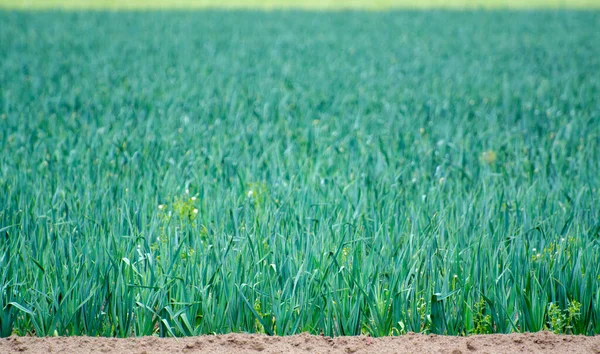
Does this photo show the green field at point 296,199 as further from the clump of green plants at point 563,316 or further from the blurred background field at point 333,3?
the blurred background field at point 333,3

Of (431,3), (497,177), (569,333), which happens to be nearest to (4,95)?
(497,177)

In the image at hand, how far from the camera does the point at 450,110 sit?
7336 mm

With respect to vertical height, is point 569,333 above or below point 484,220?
below

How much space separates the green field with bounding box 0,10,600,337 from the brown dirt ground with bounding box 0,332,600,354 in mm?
91

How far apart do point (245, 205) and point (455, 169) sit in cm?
188

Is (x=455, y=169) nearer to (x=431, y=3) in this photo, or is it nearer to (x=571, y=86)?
(x=571, y=86)

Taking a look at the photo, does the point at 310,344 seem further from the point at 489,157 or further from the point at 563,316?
the point at 489,157

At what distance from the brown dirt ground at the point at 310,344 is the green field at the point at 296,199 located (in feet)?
0.30

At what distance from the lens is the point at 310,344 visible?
2.61 metres

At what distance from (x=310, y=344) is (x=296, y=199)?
1.54 m

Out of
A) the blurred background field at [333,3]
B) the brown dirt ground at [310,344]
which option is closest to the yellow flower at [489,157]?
the brown dirt ground at [310,344]

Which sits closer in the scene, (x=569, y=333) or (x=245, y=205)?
(x=569, y=333)

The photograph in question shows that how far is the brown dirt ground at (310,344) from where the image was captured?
2543 mm

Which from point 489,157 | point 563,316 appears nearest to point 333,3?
point 489,157
